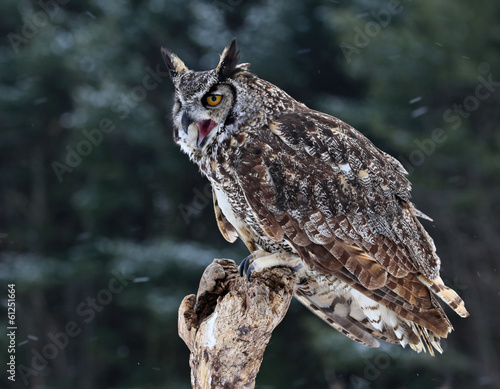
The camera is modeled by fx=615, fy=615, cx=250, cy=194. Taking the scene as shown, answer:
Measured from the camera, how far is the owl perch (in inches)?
83.4

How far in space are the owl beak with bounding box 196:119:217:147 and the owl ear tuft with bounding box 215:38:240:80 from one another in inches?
6.4

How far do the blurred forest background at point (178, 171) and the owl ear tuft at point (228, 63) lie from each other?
4106 mm

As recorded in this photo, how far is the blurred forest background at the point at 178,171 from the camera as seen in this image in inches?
257

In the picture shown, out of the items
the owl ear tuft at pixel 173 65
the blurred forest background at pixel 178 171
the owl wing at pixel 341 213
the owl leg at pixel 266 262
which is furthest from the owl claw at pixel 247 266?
the blurred forest background at pixel 178 171

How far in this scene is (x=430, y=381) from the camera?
22.7ft

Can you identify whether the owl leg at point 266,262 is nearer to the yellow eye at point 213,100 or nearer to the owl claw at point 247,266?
the owl claw at point 247,266

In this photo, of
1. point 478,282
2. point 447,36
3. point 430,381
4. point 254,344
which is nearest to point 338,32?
point 447,36

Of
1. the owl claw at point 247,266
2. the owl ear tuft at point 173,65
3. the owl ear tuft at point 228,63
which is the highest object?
the owl ear tuft at point 228,63

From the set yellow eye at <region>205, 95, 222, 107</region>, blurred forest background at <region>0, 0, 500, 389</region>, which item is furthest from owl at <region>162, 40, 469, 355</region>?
blurred forest background at <region>0, 0, 500, 389</region>

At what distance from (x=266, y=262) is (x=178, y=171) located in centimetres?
556

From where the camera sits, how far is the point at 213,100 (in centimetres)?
219

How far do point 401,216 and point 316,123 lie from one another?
461 mm

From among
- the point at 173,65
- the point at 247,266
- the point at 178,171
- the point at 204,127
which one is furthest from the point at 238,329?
the point at 178,171

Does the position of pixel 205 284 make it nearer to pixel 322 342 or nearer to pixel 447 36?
pixel 322 342
